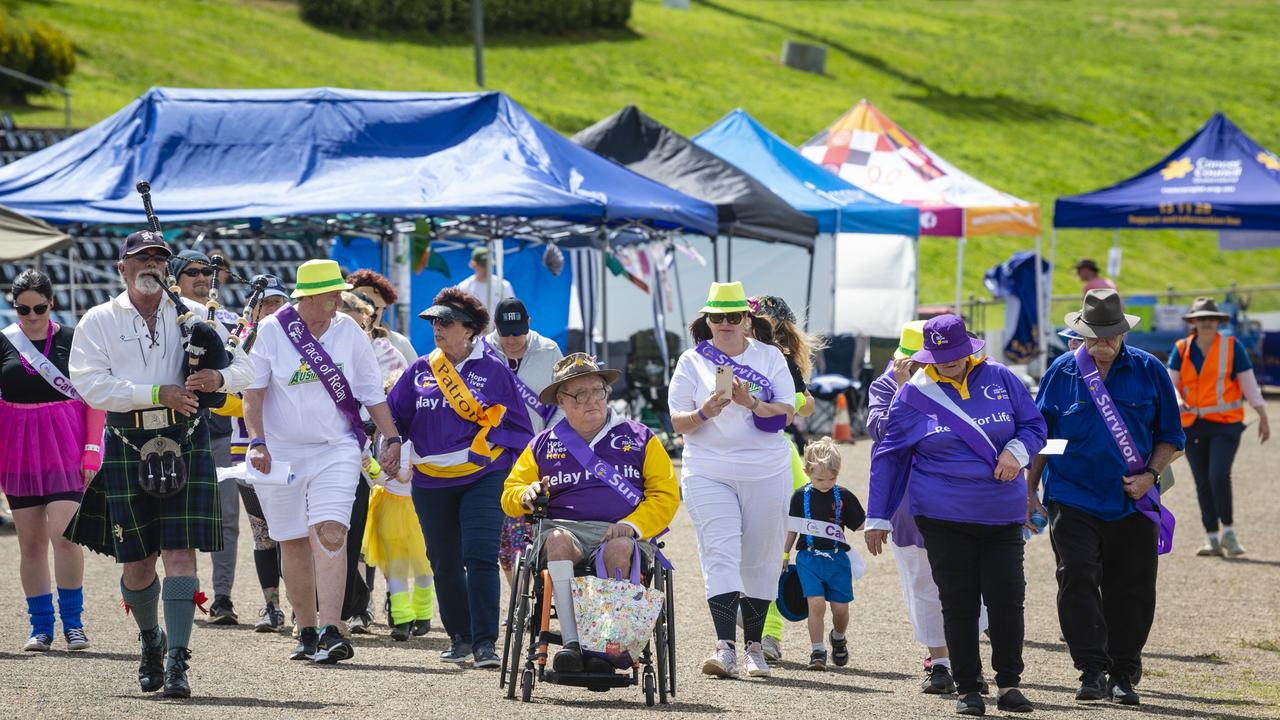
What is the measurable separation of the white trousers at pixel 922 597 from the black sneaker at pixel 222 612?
360 centimetres

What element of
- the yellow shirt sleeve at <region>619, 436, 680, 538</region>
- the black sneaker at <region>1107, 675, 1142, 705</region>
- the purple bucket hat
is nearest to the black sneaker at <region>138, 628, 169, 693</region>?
the yellow shirt sleeve at <region>619, 436, 680, 538</region>

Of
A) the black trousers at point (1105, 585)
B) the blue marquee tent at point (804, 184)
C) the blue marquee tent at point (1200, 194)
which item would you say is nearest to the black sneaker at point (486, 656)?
the black trousers at point (1105, 585)

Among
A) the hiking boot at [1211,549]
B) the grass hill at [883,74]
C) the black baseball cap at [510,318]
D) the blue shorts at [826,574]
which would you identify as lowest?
the hiking boot at [1211,549]

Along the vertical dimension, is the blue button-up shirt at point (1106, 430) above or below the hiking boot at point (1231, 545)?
above

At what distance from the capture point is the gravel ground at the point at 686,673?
21.6 ft

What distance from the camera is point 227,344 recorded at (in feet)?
23.6

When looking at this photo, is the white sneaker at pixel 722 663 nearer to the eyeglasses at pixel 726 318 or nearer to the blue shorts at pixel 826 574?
the blue shorts at pixel 826 574

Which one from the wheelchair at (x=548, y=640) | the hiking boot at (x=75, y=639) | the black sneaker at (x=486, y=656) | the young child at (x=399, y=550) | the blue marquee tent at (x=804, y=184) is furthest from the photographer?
the blue marquee tent at (x=804, y=184)

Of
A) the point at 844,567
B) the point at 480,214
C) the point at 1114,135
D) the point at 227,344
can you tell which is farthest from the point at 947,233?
the point at 1114,135

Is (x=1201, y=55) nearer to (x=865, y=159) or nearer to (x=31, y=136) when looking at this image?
(x=865, y=159)

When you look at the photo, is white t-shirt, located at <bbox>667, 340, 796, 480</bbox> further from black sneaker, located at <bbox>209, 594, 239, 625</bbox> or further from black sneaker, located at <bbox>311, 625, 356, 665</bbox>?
black sneaker, located at <bbox>209, 594, 239, 625</bbox>

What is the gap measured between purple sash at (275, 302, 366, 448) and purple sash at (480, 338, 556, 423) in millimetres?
726

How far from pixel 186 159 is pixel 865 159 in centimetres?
1171

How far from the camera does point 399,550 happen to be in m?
8.59
